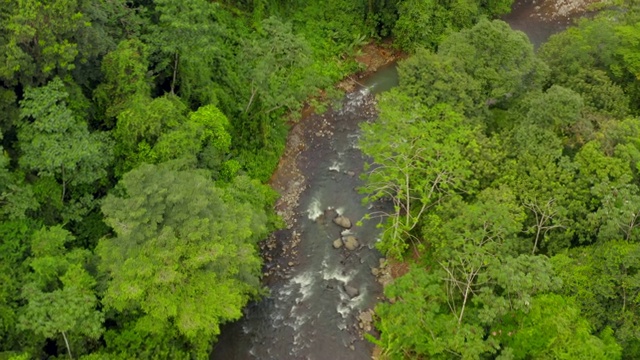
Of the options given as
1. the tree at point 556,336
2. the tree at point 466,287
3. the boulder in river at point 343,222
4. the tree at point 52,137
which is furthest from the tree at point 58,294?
the tree at point 556,336

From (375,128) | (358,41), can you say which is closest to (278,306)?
(375,128)

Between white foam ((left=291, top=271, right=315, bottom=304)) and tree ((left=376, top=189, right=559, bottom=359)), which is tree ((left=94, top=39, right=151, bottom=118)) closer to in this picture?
white foam ((left=291, top=271, right=315, bottom=304))

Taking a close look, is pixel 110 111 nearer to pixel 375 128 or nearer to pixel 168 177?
pixel 168 177

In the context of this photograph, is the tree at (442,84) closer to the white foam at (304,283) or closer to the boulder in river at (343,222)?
the boulder in river at (343,222)

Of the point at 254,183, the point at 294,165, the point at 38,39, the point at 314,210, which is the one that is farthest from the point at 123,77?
the point at 314,210

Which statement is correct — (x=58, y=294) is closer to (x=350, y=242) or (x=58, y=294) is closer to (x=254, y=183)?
(x=254, y=183)
